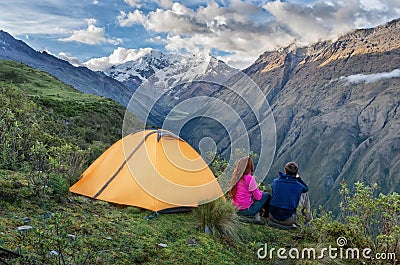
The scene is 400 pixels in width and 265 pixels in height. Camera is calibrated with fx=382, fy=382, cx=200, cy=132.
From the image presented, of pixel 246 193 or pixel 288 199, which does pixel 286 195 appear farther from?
pixel 246 193

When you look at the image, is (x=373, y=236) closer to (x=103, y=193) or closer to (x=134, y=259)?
(x=134, y=259)

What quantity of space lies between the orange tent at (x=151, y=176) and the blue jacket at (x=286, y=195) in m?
1.40

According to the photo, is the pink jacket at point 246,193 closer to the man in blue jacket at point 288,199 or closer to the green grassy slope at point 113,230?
the man in blue jacket at point 288,199

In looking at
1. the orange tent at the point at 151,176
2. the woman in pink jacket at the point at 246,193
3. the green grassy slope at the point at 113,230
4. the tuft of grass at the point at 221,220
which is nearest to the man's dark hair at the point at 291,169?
the woman in pink jacket at the point at 246,193

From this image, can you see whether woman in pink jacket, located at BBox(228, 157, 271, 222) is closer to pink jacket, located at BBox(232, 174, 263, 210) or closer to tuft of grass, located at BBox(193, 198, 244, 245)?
pink jacket, located at BBox(232, 174, 263, 210)

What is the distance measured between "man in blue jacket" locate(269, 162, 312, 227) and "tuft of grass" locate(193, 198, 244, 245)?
1.53 metres

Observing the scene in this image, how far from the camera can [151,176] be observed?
32.0ft

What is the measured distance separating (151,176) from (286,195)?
3416 mm

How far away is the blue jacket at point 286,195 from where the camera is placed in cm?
935

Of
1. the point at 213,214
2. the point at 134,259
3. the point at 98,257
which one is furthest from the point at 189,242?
the point at 98,257

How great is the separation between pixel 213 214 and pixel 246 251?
3.46ft

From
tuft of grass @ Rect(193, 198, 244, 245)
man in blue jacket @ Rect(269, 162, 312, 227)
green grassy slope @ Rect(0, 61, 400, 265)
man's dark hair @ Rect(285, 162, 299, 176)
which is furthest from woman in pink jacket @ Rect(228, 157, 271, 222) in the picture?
tuft of grass @ Rect(193, 198, 244, 245)

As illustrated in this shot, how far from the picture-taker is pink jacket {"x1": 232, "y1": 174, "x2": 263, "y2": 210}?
31.9 ft

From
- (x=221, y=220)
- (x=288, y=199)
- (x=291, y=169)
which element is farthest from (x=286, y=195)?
(x=221, y=220)
